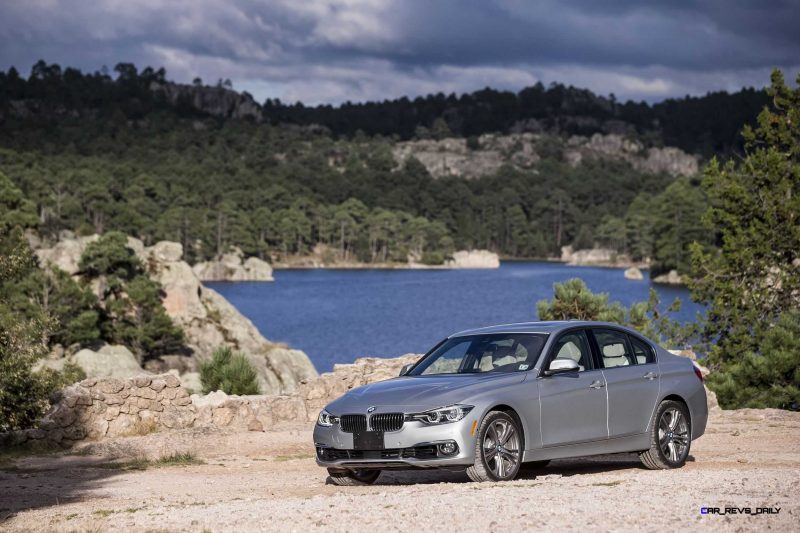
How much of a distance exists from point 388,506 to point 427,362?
10.5 ft

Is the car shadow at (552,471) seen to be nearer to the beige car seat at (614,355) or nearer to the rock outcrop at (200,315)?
the beige car seat at (614,355)

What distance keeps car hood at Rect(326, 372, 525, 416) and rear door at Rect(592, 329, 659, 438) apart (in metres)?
1.30

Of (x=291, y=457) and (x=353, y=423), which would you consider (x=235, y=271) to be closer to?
(x=291, y=457)

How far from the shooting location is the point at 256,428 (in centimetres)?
1805

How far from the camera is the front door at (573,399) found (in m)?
11.0

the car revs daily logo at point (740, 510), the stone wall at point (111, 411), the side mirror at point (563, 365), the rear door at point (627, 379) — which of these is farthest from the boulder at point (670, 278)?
the car revs daily logo at point (740, 510)

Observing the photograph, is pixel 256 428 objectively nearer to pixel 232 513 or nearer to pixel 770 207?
pixel 232 513

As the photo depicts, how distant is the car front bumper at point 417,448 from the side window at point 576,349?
175 cm

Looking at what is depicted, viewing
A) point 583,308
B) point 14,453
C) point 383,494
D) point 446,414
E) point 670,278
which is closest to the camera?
point 383,494

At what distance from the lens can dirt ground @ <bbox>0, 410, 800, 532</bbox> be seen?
8219 millimetres

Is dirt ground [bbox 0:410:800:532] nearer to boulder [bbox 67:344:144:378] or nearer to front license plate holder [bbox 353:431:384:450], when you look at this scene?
front license plate holder [bbox 353:431:384:450]

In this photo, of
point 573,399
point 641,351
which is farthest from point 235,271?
point 573,399

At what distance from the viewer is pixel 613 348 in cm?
1210

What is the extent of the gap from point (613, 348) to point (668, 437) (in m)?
1.18
